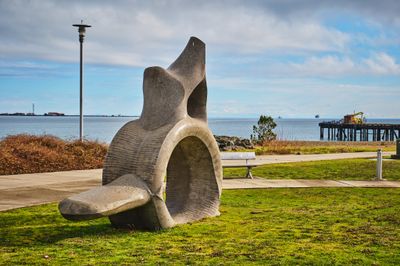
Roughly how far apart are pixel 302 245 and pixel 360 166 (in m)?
12.9

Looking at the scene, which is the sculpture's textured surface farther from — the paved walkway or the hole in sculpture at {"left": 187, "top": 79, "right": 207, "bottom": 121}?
the paved walkway

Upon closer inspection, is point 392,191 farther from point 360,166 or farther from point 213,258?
point 213,258

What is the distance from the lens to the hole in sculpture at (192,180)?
31.9ft

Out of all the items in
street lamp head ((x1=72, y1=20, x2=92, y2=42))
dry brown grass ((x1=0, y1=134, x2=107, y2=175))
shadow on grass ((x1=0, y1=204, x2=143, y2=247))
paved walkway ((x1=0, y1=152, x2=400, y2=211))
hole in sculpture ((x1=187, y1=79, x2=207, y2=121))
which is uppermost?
street lamp head ((x1=72, y1=20, x2=92, y2=42))

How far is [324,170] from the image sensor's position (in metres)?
18.6

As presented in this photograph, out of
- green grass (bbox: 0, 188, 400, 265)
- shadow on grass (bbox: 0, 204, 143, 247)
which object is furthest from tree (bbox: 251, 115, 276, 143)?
shadow on grass (bbox: 0, 204, 143, 247)

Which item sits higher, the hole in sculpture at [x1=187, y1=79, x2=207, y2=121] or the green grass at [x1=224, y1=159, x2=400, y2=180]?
the hole in sculpture at [x1=187, y1=79, x2=207, y2=121]

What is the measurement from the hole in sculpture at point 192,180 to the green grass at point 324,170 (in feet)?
22.7

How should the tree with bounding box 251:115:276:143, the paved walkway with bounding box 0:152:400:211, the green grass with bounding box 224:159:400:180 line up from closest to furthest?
the paved walkway with bounding box 0:152:400:211, the green grass with bounding box 224:159:400:180, the tree with bounding box 251:115:276:143

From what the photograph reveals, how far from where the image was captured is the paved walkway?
38.5 feet

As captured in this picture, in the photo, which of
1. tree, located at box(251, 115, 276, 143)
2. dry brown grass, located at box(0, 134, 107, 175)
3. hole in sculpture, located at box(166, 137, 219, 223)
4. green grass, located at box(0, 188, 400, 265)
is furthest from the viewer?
tree, located at box(251, 115, 276, 143)

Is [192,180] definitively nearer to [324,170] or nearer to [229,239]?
[229,239]

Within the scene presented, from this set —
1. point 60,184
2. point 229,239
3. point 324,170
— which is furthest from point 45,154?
point 229,239

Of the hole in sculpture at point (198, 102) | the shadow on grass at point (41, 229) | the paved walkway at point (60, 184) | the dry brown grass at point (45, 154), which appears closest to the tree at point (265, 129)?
the dry brown grass at point (45, 154)
